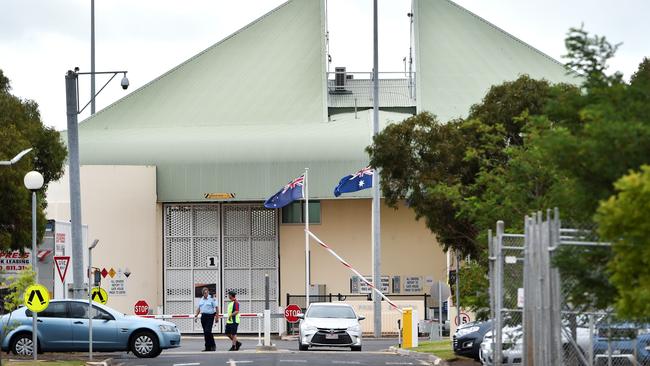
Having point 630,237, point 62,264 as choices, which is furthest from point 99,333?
point 630,237

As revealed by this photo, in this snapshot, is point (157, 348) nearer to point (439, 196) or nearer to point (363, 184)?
point (439, 196)

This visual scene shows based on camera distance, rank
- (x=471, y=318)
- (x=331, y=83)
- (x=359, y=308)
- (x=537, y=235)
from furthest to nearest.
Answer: (x=331, y=83) → (x=359, y=308) → (x=471, y=318) → (x=537, y=235)

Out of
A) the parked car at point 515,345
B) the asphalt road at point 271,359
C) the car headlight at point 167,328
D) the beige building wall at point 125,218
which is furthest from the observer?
the beige building wall at point 125,218

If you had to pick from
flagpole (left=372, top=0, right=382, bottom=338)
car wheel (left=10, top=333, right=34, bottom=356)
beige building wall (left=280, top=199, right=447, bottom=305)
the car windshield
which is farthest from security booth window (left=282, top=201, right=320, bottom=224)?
car wheel (left=10, top=333, right=34, bottom=356)

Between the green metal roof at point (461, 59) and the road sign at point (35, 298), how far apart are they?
129 ft

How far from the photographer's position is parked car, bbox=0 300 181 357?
33.7 m

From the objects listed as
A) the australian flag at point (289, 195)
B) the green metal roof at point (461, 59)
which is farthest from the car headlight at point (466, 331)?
the green metal roof at point (461, 59)

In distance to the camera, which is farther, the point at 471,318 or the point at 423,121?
the point at 471,318

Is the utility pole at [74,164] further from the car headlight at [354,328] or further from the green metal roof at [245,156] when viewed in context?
the green metal roof at [245,156]

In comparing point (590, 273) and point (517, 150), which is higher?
point (517, 150)

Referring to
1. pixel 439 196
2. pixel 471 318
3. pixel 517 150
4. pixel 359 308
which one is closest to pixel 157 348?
pixel 439 196

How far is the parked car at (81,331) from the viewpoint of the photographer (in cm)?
3366

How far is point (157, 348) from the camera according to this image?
3428cm

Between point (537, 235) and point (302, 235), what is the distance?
46139mm
